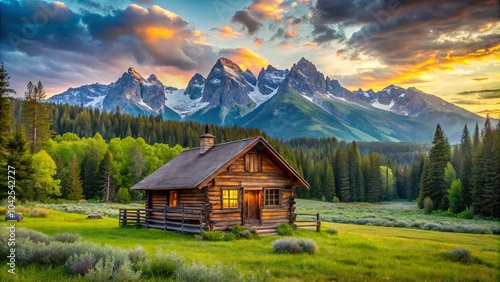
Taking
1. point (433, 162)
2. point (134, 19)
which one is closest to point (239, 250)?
point (134, 19)

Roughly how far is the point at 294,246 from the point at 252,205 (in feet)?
35.3

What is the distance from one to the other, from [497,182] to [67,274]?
6531 cm

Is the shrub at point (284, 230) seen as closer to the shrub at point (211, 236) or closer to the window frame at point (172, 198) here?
the shrub at point (211, 236)

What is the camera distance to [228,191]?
89.6ft

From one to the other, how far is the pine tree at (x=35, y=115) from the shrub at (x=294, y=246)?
70.0 meters

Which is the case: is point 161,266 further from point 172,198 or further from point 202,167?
point 172,198

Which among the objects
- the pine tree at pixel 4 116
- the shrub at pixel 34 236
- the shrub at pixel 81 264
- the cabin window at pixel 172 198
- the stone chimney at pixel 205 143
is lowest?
the shrub at pixel 81 264

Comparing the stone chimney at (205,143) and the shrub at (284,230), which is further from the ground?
the stone chimney at (205,143)

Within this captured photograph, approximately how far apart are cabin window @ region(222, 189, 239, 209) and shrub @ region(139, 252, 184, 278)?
1429 centimetres

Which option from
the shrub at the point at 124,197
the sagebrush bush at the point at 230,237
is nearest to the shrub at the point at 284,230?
the sagebrush bush at the point at 230,237

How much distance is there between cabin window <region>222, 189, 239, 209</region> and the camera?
88.8 ft

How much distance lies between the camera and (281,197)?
97.0 feet

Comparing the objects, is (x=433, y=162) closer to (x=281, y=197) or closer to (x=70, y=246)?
(x=281, y=197)

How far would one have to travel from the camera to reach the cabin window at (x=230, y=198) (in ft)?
88.8
